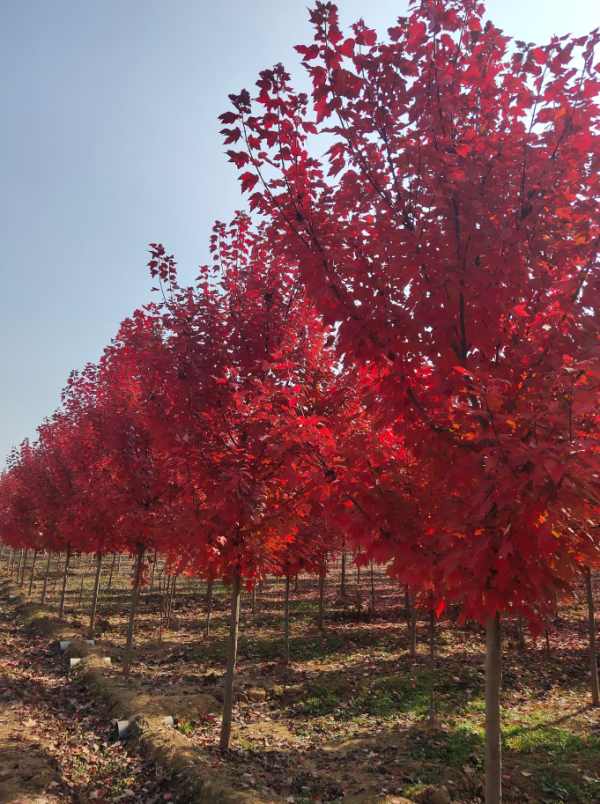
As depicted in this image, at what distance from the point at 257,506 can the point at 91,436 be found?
956cm

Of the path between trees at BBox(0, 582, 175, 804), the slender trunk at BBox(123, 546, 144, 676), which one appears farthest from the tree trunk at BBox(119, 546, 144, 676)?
the path between trees at BBox(0, 582, 175, 804)

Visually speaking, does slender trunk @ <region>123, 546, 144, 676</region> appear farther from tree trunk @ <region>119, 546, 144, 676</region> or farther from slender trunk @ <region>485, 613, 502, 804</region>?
slender trunk @ <region>485, 613, 502, 804</region>

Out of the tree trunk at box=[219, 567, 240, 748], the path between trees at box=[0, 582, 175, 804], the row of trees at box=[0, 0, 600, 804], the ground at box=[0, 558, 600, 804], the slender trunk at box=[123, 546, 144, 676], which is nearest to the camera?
the row of trees at box=[0, 0, 600, 804]

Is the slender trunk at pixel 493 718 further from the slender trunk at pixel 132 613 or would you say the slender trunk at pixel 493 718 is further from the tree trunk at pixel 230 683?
the slender trunk at pixel 132 613

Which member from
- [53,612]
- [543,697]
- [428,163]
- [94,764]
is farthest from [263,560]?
[53,612]

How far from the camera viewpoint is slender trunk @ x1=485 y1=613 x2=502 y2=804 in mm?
3361

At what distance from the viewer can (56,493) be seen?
16406 millimetres

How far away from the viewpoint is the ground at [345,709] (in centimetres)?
605

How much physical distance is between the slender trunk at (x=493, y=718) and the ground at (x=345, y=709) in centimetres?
43

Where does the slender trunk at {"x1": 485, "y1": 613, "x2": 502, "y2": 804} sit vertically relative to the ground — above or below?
above

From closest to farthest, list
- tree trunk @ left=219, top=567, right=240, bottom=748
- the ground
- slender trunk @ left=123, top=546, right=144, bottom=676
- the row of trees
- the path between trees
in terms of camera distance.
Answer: the row of trees < the path between trees < the ground < tree trunk @ left=219, top=567, right=240, bottom=748 < slender trunk @ left=123, top=546, right=144, bottom=676

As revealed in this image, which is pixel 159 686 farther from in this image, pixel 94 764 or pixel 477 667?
pixel 477 667

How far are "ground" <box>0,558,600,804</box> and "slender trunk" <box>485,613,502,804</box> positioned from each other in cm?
43

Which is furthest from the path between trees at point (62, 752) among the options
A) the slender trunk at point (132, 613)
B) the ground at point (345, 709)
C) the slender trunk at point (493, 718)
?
the slender trunk at point (493, 718)
